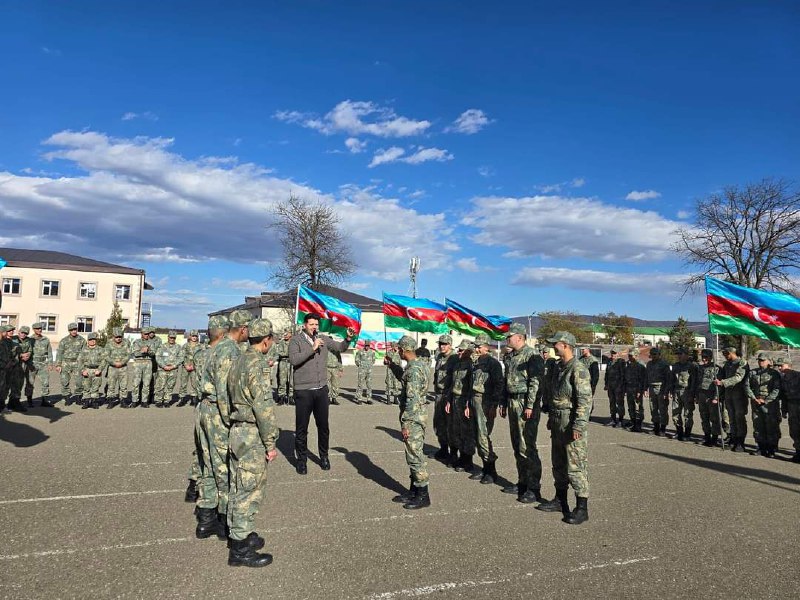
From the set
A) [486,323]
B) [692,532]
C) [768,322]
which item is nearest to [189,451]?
[692,532]

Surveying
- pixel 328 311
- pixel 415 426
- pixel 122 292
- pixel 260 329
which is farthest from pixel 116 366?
pixel 122 292

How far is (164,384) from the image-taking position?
15305 mm

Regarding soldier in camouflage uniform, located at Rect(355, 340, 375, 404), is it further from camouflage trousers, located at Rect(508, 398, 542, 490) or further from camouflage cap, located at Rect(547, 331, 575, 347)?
camouflage cap, located at Rect(547, 331, 575, 347)

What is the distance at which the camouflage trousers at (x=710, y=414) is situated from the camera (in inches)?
460

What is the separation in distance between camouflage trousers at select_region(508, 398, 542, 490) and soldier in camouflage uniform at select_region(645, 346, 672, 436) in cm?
755

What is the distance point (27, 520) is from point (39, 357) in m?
10.6

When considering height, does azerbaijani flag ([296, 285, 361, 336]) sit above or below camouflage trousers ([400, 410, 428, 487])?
above

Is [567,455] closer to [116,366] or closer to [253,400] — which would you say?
[253,400]

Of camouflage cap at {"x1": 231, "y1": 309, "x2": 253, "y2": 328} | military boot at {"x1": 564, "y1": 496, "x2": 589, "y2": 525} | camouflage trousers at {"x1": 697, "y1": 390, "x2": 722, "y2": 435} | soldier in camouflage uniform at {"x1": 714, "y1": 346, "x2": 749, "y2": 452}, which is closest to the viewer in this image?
camouflage cap at {"x1": 231, "y1": 309, "x2": 253, "y2": 328}

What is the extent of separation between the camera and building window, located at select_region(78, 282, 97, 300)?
52188mm

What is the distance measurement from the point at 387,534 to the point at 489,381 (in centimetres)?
326

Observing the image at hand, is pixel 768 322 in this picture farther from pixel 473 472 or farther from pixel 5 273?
pixel 5 273

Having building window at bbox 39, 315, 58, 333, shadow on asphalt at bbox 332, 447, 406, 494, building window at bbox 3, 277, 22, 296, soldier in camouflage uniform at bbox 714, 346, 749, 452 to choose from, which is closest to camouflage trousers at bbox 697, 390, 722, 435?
soldier in camouflage uniform at bbox 714, 346, 749, 452

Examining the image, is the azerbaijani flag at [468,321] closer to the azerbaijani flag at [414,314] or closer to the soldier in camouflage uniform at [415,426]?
the azerbaijani flag at [414,314]
